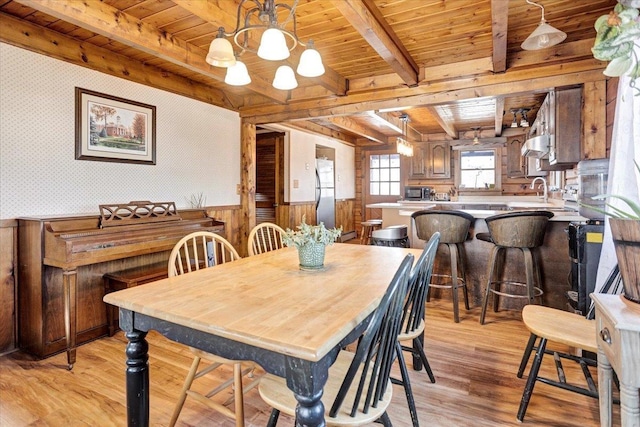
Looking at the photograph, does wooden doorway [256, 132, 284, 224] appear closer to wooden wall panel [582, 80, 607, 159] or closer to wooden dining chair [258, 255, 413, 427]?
wooden wall panel [582, 80, 607, 159]

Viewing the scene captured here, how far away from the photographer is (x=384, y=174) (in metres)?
8.09

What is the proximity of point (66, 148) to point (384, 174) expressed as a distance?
21.0 feet

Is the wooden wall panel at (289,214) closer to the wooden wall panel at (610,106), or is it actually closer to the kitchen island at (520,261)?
the kitchen island at (520,261)

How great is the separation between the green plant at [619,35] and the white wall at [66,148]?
3282mm

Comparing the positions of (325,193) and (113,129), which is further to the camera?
(325,193)

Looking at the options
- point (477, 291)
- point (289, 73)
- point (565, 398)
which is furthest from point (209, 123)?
point (565, 398)

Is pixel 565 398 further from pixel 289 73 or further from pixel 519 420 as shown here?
pixel 289 73

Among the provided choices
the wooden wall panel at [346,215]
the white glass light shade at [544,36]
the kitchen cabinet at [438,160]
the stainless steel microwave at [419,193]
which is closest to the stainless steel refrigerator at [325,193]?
the wooden wall panel at [346,215]

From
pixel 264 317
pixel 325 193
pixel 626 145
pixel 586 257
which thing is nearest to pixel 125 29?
pixel 264 317

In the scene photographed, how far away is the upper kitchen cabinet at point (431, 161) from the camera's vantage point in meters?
7.27

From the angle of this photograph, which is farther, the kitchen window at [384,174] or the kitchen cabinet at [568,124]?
the kitchen window at [384,174]

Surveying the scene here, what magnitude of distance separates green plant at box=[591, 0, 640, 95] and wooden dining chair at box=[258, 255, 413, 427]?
0.95 meters

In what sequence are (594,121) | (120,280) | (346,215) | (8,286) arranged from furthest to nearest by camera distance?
(346,215) < (594,121) < (120,280) < (8,286)

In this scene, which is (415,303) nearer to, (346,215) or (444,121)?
(444,121)
